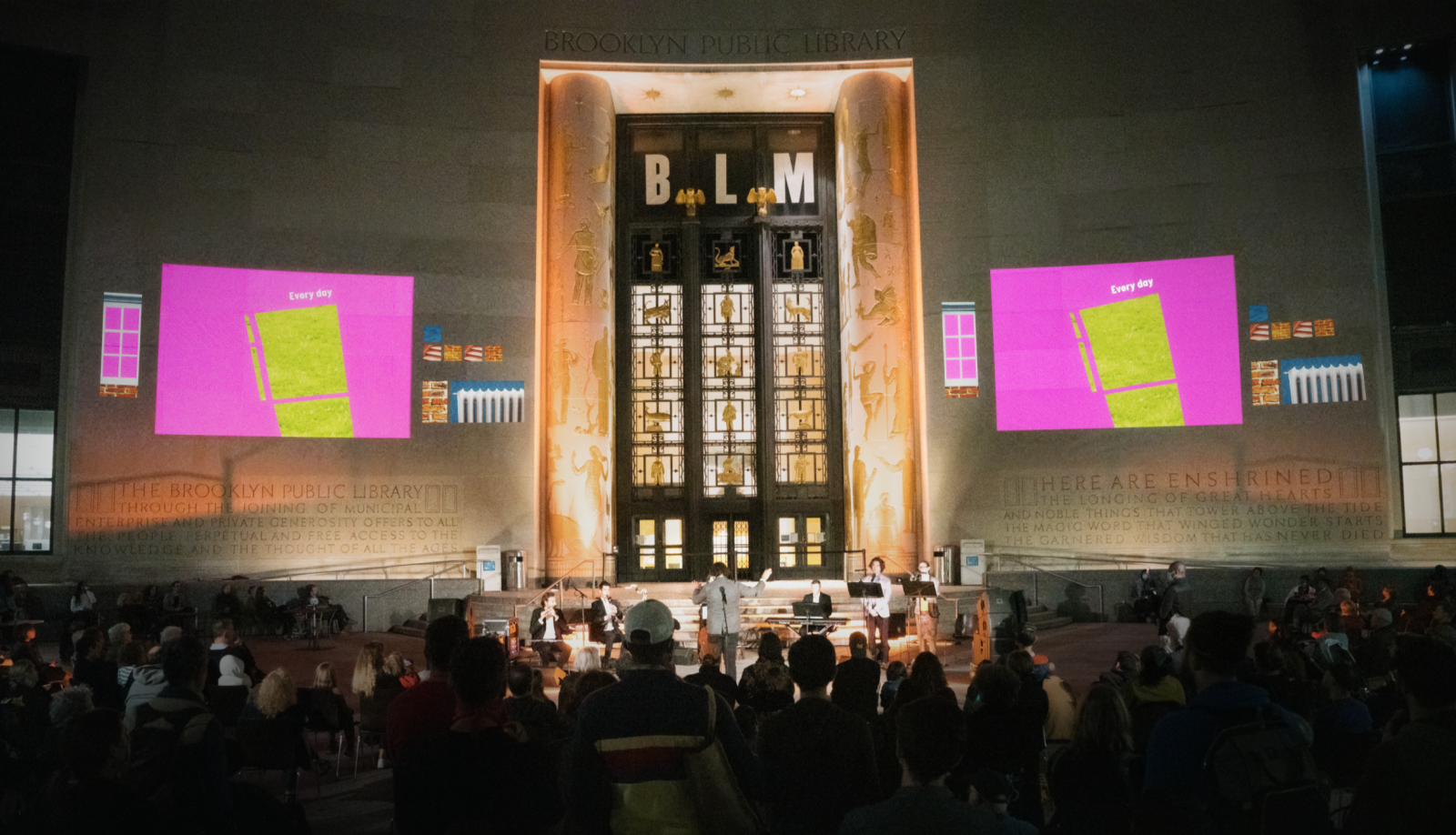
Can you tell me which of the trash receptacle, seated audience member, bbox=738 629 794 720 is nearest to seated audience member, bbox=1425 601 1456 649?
seated audience member, bbox=738 629 794 720

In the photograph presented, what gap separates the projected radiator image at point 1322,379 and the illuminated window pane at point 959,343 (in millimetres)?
6121

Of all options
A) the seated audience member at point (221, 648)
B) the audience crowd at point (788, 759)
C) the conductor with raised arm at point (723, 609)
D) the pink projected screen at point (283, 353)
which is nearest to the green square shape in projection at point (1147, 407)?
the conductor with raised arm at point (723, 609)

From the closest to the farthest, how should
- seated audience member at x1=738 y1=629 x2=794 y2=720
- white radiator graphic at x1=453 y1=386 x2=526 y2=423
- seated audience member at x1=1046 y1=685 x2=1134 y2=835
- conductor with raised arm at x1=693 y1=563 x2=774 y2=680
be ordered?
seated audience member at x1=1046 y1=685 x2=1134 y2=835 → seated audience member at x1=738 y1=629 x2=794 y2=720 → conductor with raised arm at x1=693 y1=563 x2=774 y2=680 → white radiator graphic at x1=453 y1=386 x2=526 y2=423

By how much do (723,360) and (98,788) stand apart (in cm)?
2197

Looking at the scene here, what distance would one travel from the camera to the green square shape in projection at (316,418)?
22406mm

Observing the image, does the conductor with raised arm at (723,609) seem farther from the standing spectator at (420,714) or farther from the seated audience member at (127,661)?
the standing spectator at (420,714)

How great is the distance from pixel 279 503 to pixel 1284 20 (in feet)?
75.1

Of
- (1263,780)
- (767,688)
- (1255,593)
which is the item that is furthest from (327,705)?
(1255,593)

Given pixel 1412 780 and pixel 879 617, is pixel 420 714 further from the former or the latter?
pixel 879 617

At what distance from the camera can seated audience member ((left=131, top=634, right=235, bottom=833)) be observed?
420 cm

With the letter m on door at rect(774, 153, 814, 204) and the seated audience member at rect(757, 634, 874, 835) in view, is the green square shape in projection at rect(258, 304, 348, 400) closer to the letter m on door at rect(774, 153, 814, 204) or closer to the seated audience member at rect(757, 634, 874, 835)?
the letter m on door at rect(774, 153, 814, 204)

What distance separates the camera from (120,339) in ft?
70.9

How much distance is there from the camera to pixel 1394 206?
Result: 73.4ft

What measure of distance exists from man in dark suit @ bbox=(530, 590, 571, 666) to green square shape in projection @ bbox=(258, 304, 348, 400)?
906 centimetres
